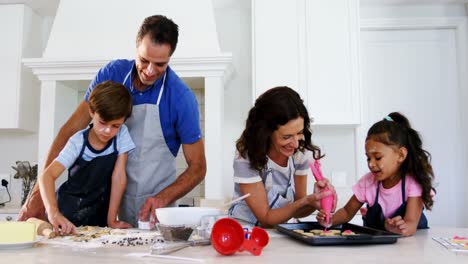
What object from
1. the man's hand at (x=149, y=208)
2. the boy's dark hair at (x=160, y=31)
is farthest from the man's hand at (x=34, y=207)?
the boy's dark hair at (x=160, y=31)

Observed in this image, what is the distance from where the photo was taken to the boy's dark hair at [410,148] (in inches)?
56.6

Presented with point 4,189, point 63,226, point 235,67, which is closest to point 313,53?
point 235,67

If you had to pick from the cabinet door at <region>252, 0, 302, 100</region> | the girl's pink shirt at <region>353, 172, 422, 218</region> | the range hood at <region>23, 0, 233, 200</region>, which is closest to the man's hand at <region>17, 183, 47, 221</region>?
the girl's pink shirt at <region>353, 172, 422, 218</region>

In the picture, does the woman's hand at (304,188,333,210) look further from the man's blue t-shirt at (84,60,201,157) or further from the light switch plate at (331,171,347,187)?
the light switch plate at (331,171,347,187)

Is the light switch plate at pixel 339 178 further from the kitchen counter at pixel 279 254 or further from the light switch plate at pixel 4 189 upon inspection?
the light switch plate at pixel 4 189

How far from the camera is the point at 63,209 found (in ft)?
5.28

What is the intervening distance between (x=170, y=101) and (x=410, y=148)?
0.92 metres

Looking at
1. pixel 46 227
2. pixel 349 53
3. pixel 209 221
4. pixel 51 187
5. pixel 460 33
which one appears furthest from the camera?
pixel 460 33

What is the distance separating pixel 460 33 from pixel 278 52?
149cm

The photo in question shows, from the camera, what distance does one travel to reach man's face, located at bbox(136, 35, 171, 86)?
156 centimetres

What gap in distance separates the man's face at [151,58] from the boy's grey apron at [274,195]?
21.7 inches

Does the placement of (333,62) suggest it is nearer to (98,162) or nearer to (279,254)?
(98,162)

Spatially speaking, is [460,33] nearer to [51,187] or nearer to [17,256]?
[51,187]

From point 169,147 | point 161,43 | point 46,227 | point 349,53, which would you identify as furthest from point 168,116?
point 349,53
